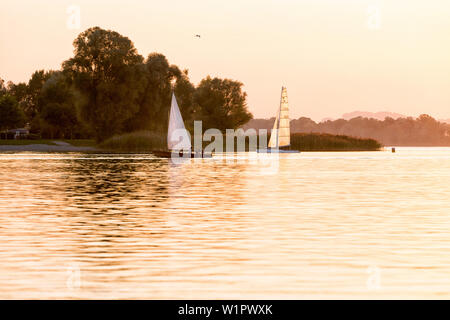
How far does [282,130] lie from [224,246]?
118366 millimetres

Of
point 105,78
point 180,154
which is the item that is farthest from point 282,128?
point 105,78

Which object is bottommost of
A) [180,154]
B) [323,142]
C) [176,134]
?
[180,154]

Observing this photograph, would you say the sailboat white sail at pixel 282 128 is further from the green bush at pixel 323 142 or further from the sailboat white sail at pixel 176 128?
the sailboat white sail at pixel 176 128

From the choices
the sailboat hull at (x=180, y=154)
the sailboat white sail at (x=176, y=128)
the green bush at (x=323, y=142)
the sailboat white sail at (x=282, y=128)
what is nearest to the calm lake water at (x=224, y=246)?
the sailboat white sail at (x=176, y=128)

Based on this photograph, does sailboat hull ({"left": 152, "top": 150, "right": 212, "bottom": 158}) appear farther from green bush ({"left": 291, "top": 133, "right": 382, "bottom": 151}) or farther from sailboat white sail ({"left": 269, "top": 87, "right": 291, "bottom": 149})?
green bush ({"left": 291, "top": 133, "right": 382, "bottom": 151})

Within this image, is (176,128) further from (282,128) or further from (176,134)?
(282,128)

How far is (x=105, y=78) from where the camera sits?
149 meters

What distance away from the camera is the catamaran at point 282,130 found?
444 feet

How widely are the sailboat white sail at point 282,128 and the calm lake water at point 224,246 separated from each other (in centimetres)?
9431

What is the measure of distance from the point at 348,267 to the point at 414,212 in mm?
14570

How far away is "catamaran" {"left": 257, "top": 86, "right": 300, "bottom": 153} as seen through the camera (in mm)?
135438

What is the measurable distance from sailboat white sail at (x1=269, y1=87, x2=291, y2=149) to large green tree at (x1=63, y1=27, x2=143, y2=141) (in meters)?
26.9
